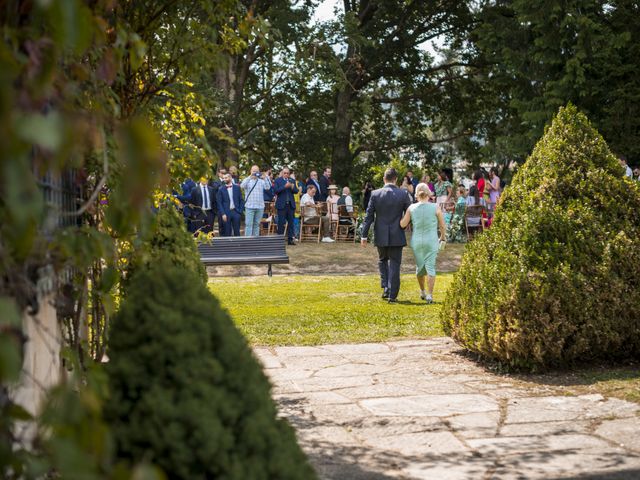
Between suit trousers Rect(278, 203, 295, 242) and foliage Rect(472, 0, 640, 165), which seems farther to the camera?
suit trousers Rect(278, 203, 295, 242)

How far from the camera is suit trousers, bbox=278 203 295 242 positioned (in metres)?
24.9

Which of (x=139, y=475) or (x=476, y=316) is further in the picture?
A: (x=476, y=316)

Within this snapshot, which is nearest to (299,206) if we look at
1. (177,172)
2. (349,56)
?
(349,56)

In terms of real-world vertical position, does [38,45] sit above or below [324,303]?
above

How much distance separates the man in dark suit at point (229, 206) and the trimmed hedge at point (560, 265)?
582 inches

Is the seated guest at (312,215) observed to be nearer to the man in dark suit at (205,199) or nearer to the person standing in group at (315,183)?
the person standing in group at (315,183)

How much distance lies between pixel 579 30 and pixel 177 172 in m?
18.4

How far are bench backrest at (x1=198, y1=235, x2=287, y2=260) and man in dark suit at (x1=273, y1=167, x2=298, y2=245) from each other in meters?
6.09

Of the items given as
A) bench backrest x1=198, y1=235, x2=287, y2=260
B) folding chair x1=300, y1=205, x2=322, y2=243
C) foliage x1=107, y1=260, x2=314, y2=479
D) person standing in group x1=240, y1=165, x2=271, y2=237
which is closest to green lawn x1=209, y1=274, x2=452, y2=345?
bench backrest x1=198, y1=235, x2=287, y2=260

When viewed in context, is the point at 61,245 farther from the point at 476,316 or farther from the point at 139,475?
the point at 476,316

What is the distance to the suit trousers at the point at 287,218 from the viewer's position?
24.9 m

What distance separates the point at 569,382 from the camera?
7.25 m

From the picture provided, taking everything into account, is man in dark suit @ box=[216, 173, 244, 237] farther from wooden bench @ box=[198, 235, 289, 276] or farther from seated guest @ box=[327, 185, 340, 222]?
wooden bench @ box=[198, 235, 289, 276]

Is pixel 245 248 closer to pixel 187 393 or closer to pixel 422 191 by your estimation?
pixel 422 191
